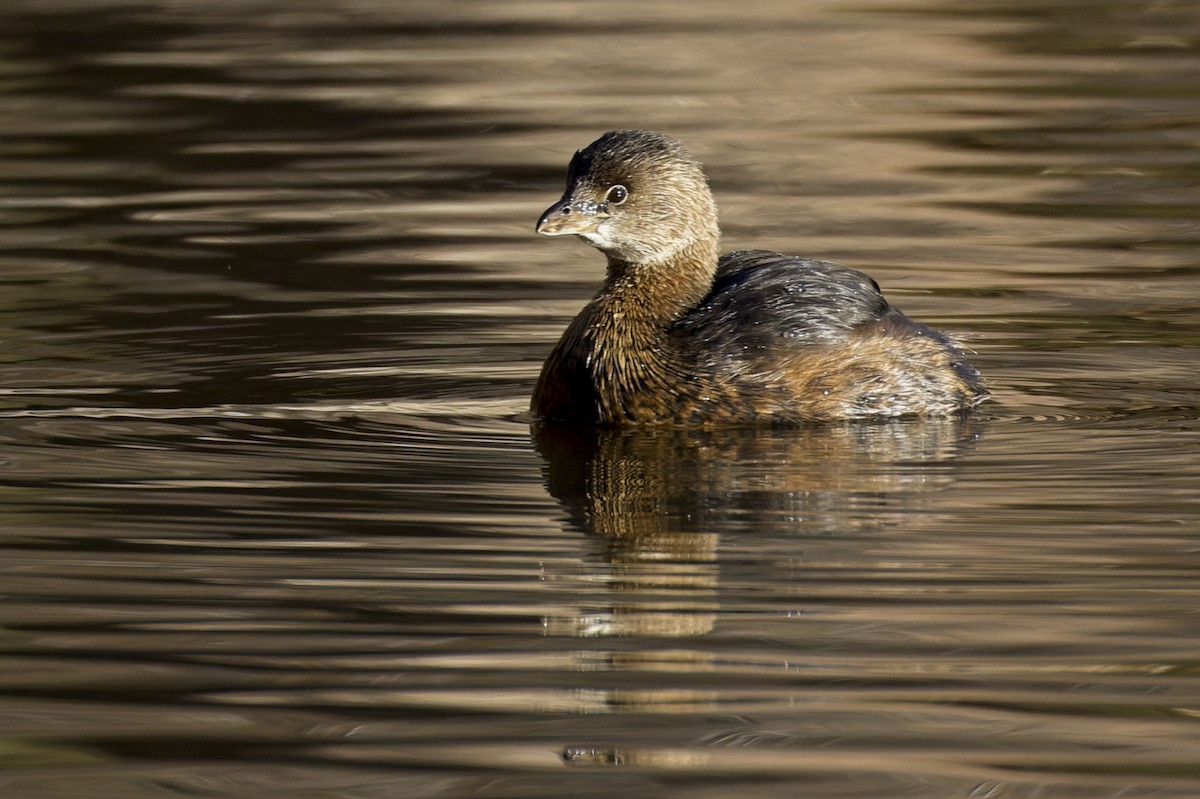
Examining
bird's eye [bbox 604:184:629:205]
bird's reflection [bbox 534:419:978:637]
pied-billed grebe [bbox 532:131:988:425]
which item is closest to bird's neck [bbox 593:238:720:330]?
pied-billed grebe [bbox 532:131:988:425]

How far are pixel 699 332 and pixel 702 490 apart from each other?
54.7 inches

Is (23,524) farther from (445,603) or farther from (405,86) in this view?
(405,86)

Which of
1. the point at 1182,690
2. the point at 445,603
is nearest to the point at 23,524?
the point at 445,603

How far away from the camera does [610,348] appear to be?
900cm

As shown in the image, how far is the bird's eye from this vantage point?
9094 mm

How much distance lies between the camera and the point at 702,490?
7680mm

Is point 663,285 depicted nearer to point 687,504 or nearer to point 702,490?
point 702,490

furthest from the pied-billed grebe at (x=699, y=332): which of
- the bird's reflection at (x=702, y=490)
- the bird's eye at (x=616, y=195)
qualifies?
the bird's reflection at (x=702, y=490)

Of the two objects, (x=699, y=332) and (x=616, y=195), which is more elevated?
(x=616, y=195)

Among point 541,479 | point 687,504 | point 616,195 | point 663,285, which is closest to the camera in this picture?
point 687,504

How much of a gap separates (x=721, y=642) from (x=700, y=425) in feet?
9.73

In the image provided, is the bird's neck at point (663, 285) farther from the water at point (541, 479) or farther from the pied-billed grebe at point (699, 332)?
the water at point (541, 479)

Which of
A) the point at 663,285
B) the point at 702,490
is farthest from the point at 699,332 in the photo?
the point at 702,490

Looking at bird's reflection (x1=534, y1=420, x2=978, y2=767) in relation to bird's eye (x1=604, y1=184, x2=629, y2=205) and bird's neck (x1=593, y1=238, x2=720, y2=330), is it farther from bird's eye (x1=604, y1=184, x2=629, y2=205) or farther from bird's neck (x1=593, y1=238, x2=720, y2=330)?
bird's eye (x1=604, y1=184, x2=629, y2=205)
